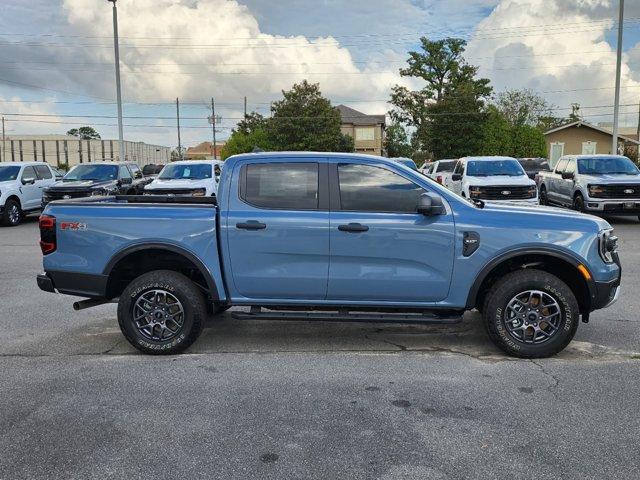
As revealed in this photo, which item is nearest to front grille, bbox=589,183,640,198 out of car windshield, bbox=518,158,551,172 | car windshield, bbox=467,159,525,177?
car windshield, bbox=467,159,525,177

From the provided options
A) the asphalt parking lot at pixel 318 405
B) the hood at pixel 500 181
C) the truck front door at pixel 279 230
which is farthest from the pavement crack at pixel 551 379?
the hood at pixel 500 181

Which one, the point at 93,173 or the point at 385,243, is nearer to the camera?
the point at 385,243

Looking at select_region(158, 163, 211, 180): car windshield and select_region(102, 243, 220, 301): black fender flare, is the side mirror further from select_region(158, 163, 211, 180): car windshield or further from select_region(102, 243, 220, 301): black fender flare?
select_region(158, 163, 211, 180): car windshield

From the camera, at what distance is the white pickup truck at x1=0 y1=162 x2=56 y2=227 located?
16.3 meters

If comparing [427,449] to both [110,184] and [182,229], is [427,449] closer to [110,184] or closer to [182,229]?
[182,229]

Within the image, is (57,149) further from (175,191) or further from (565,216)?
(565,216)

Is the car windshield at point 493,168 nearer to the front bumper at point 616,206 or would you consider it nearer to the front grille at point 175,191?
the front bumper at point 616,206

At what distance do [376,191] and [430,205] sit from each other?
1.71ft

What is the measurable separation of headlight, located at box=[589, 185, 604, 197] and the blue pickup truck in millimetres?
10689

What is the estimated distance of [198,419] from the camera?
151 inches

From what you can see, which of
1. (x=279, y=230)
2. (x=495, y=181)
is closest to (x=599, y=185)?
(x=495, y=181)

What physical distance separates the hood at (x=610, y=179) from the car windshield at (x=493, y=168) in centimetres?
190

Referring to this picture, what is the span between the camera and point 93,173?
59.6 feet

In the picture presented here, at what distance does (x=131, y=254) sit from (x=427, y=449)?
3.15m
